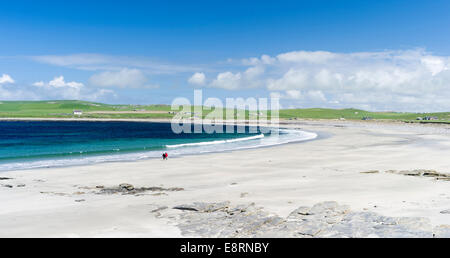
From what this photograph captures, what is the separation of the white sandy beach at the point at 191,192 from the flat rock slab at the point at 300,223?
72cm

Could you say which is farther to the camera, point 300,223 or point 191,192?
point 191,192

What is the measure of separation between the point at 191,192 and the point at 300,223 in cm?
1028

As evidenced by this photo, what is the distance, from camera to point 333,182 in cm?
2481

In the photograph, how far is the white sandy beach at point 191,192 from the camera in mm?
14922

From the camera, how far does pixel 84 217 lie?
16.1 metres

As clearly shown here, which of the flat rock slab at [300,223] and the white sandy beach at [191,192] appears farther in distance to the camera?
the white sandy beach at [191,192]

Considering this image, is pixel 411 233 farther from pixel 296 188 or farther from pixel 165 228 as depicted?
pixel 296 188

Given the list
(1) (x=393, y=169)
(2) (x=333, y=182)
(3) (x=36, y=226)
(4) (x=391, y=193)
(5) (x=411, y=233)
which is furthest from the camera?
(1) (x=393, y=169)

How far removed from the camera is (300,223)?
13867mm

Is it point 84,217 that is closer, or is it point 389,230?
point 389,230

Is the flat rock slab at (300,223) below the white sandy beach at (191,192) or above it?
above
